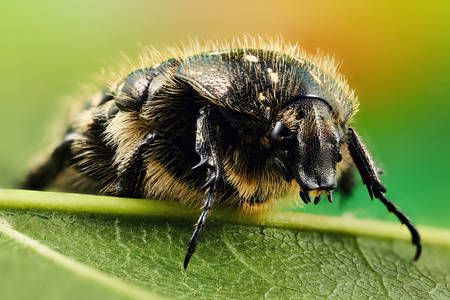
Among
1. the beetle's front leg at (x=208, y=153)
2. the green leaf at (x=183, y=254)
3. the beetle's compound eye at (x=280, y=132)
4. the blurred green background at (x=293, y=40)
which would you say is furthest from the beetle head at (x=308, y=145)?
the blurred green background at (x=293, y=40)

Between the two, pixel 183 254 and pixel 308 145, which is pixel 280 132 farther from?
pixel 183 254

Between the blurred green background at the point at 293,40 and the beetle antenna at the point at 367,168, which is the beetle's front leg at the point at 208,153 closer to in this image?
the beetle antenna at the point at 367,168

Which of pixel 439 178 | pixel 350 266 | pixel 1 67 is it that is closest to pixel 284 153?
pixel 350 266

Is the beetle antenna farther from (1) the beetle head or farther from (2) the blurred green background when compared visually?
(2) the blurred green background

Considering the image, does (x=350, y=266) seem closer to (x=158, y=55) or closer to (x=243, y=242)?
(x=243, y=242)

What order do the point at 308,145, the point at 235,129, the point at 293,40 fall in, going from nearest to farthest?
the point at 308,145 → the point at 235,129 → the point at 293,40

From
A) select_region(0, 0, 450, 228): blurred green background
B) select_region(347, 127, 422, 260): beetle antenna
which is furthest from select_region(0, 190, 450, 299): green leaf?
select_region(0, 0, 450, 228): blurred green background

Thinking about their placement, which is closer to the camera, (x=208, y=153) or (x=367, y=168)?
(x=208, y=153)

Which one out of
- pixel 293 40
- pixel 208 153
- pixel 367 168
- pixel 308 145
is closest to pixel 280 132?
pixel 308 145
